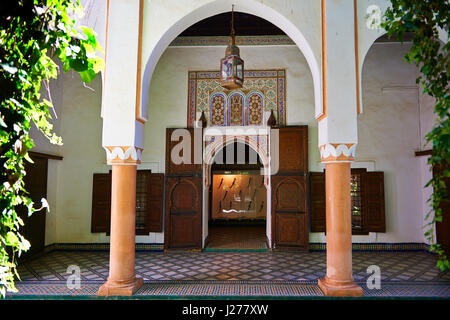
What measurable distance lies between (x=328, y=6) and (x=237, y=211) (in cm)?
724

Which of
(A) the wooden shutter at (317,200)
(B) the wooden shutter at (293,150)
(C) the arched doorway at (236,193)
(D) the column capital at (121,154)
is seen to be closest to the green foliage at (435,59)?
(D) the column capital at (121,154)

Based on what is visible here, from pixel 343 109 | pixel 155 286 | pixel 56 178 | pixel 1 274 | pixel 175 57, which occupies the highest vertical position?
pixel 175 57

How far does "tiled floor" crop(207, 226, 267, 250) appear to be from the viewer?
261 inches

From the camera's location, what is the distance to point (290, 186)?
6.30m

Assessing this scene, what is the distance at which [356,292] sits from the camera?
3.66 metres

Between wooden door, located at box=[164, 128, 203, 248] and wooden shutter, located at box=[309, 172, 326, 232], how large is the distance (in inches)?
88.6

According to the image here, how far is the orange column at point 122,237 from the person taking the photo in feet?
12.4

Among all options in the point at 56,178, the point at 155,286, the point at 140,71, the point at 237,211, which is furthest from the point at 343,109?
the point at 237,211

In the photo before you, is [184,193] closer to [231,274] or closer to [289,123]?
[231,274]

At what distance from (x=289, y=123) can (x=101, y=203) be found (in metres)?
4.18

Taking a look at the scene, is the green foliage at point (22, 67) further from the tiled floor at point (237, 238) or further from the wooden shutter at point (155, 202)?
the tiled floor at point (237, 238)

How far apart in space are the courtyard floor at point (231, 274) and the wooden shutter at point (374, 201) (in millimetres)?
550

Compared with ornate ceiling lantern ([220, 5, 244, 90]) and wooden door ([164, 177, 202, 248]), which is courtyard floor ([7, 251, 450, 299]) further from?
ornate ceiling lantern ([220, 5, 244, 90])

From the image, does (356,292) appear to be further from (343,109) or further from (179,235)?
(179,235)
